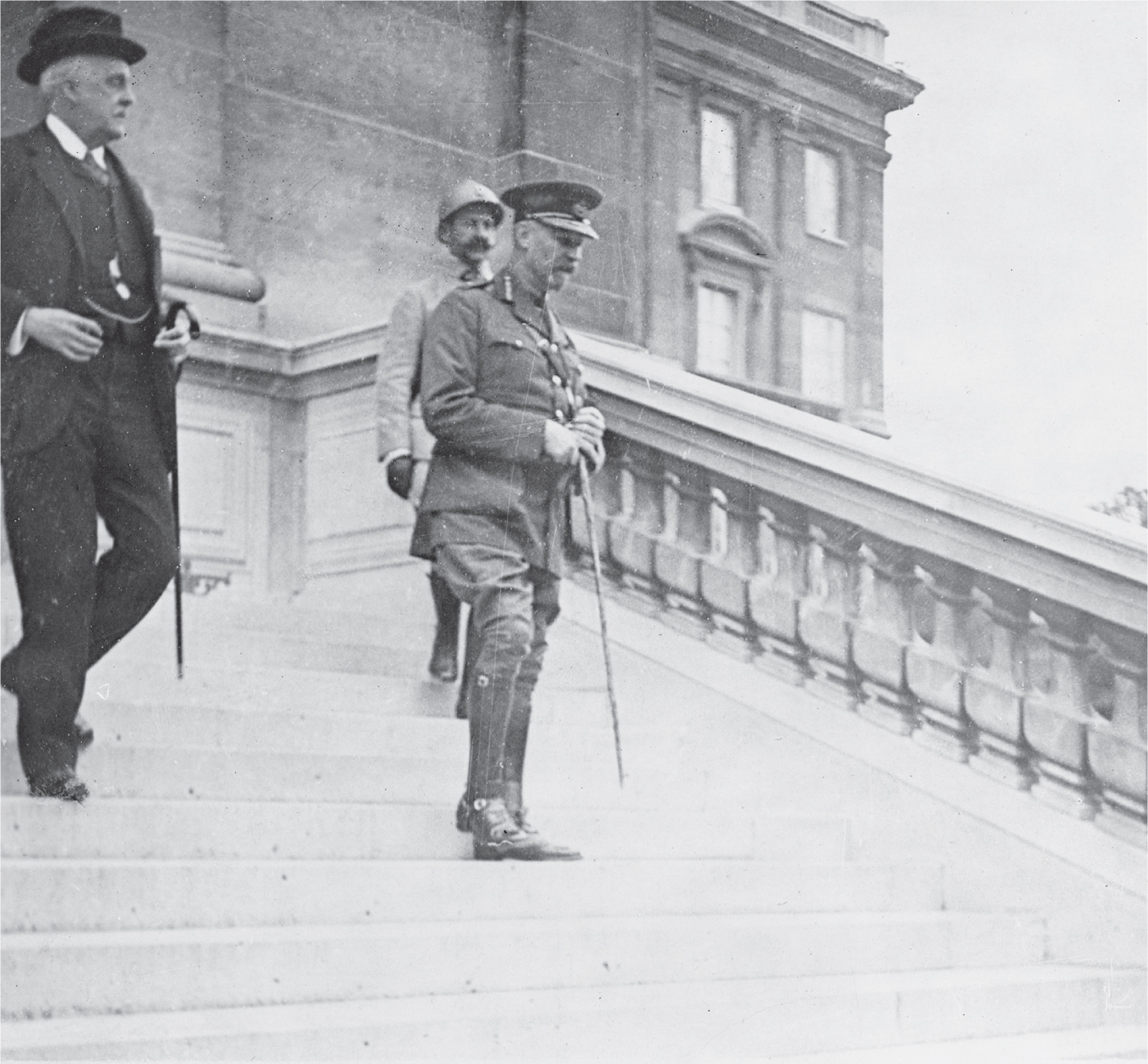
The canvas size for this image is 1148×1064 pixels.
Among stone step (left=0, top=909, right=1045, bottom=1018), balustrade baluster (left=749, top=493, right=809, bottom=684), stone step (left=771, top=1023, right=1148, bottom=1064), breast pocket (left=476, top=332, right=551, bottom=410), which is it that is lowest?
stone step (left=771, top=1023, right=1148, bottom=1064)

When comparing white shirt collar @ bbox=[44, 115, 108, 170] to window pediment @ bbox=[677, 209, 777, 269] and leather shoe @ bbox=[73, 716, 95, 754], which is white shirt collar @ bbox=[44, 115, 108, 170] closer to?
→ leather shoe @ bbox=[73, 716, 95, 754]

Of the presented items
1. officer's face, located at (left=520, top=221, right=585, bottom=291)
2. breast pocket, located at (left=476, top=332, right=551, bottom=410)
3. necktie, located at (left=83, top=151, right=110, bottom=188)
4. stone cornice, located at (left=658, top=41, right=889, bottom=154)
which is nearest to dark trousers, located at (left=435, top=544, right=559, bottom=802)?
breast pocket, located at (left=476, top=332, right=551, bottom=410)

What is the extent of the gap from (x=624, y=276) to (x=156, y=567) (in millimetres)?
5071

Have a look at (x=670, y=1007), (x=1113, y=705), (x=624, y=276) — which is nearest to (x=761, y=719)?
(x=1113, y=705)

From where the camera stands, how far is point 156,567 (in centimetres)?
425

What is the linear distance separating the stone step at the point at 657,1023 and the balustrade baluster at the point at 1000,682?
0.66 m

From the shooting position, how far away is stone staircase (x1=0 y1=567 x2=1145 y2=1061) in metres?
3.46

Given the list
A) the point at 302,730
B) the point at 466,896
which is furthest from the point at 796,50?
the point at 466,896

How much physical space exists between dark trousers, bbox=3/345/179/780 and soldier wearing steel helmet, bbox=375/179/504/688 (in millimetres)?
1314

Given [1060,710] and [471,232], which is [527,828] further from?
[471,232]

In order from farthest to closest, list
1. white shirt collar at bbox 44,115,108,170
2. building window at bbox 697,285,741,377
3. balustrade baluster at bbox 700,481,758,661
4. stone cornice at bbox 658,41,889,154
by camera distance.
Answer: building window at bbox 697,285,741,377 < stone cornice at bbox 658,41,889,154 < balustrade baluster at bbox 700,481,758,661 < white shirt collar at bbox 44,115,108,170

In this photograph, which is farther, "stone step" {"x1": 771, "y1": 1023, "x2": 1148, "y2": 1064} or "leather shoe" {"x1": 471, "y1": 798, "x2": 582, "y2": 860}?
"leather shoe" {"x1": 471, "y1": 798, "x2": 582, "y2": 860}

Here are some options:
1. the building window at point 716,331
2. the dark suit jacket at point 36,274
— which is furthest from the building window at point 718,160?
the dark suit jacket at point 36,274

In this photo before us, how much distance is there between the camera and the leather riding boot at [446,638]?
5699mm
